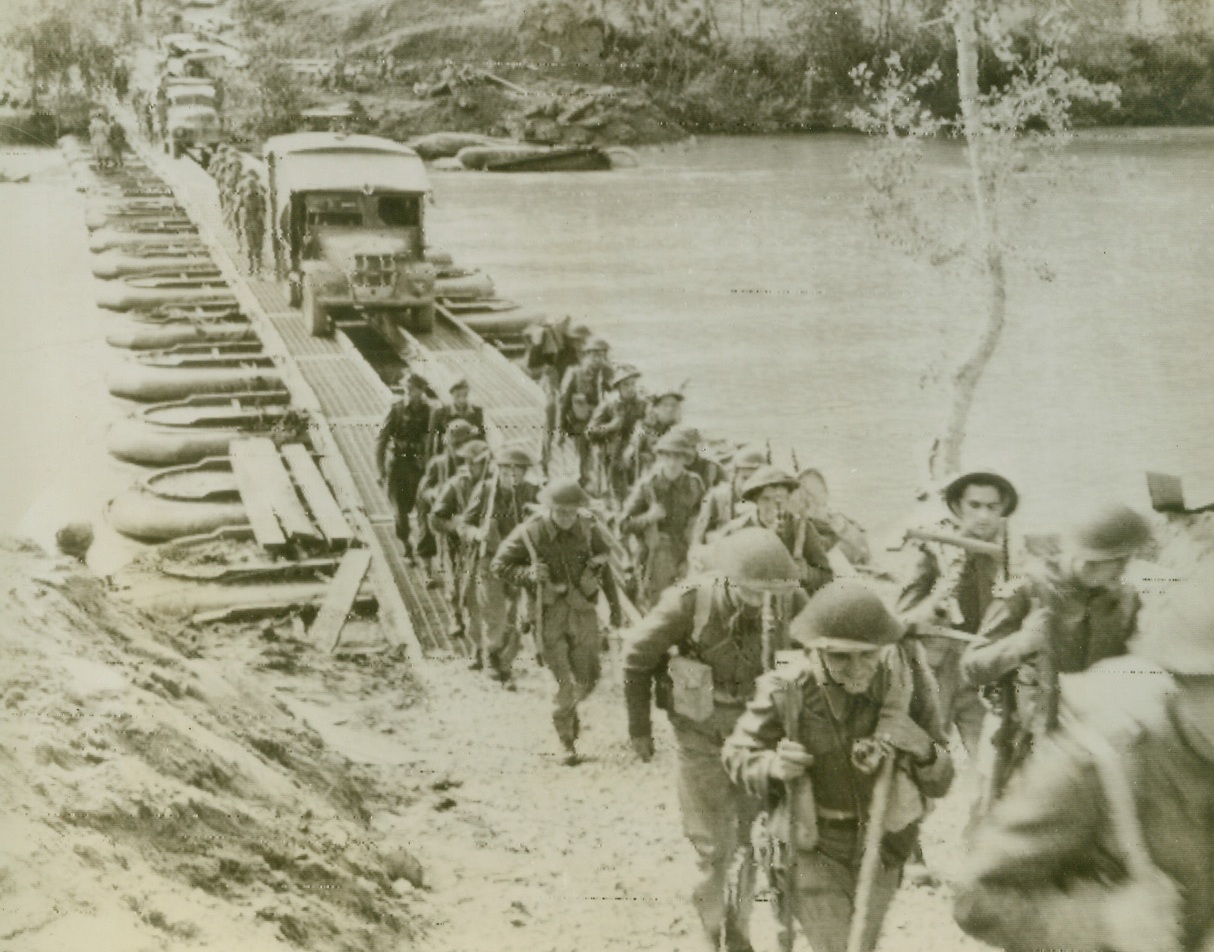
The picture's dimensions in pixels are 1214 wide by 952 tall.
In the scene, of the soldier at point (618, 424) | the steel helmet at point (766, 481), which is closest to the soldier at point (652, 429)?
the soldier at point (618, 424)

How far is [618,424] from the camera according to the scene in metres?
5.99

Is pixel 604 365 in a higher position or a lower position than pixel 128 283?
lower

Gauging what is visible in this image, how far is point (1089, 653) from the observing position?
4.55 m

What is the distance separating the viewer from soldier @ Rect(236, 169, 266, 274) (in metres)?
5.95

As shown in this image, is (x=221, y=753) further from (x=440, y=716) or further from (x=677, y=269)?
(x=677, y=269)

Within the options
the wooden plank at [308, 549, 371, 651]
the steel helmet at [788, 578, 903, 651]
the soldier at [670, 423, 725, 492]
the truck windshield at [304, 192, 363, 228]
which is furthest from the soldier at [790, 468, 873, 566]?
the truck windshield at [304, 192, 363, 228]

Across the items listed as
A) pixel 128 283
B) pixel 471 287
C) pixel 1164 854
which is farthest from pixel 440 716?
pixel 1164 854

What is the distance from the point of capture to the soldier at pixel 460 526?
17.9ft

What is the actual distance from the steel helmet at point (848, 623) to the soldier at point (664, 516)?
1519mm

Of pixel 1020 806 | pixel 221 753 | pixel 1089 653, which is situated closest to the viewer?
pixel 1020 806

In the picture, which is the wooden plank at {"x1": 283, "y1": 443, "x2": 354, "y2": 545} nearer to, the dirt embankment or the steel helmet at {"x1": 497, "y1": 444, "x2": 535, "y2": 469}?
the dirt embankment

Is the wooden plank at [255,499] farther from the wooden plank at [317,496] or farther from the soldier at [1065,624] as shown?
the soldier at [1065,624]

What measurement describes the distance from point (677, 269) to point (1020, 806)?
2946 mm

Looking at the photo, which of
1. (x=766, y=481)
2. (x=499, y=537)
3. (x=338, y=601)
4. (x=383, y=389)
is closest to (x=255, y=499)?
(x=338, y=601)
